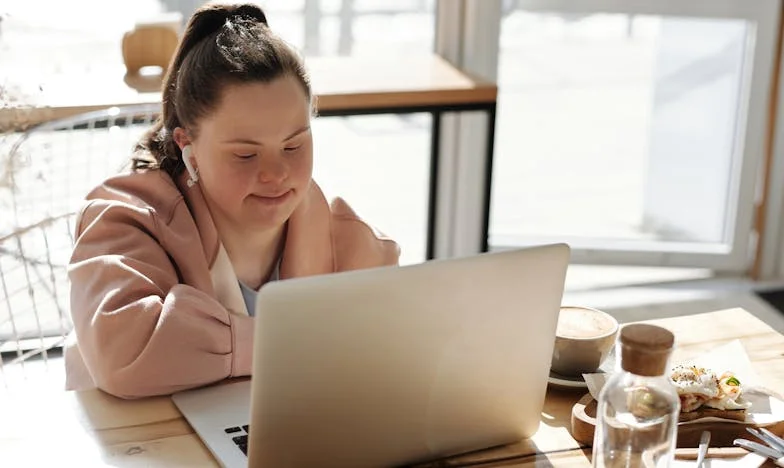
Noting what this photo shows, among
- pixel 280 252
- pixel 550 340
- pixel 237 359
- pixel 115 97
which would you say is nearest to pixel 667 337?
pixel 550 340

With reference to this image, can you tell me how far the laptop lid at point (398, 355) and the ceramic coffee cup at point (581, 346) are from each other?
19 centimetres

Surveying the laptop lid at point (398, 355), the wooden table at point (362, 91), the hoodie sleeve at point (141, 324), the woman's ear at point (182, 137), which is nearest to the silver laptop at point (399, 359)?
the laptop lid at point (398, 355)

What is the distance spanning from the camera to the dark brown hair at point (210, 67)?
4.99 feet

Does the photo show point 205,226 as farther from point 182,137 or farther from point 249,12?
point 249,12

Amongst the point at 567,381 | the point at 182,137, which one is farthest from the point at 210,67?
the point at 567,381

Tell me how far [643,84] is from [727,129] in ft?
1.02

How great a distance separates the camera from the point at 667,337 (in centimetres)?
104

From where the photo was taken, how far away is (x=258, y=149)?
59.3 inches

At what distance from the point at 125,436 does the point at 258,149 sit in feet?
1.46

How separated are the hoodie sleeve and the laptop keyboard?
13cm

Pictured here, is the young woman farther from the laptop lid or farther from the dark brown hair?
the laptop lid

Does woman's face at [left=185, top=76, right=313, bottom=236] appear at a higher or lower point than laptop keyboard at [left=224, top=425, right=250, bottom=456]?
higher

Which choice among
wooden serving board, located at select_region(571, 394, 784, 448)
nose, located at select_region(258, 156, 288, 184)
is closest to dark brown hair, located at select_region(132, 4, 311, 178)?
nose, located at select_region(258, 156, 288, 184)

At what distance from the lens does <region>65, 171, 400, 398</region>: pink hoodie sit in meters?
1.36
